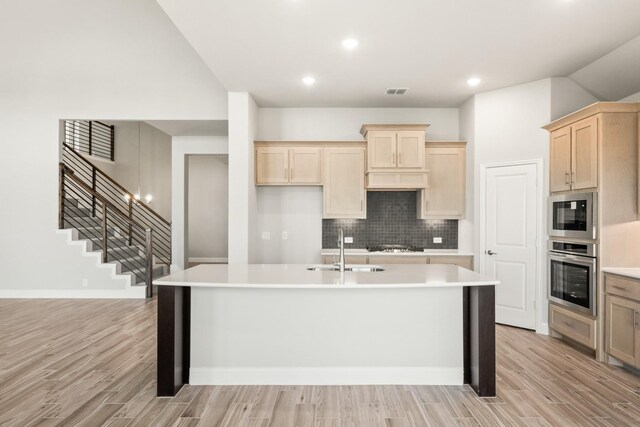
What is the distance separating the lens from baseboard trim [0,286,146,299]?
6129 mm

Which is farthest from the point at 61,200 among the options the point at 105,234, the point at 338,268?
the point at 338,268

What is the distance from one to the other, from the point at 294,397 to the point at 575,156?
3503mm

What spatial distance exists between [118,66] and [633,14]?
6.27 metres

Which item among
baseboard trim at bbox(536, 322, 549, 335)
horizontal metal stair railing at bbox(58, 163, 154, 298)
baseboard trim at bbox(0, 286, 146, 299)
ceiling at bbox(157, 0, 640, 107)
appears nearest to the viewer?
ceiling at bbox(157, 0, 640, 107)

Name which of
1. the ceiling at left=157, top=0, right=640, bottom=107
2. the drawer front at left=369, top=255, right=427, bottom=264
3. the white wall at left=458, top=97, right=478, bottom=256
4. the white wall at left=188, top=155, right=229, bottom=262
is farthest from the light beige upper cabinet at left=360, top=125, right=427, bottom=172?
the white wall at left=188, top=155, right=229, bottom=262

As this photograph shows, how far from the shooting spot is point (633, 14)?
3113 millimetres

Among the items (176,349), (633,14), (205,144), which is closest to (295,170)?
(205,144)

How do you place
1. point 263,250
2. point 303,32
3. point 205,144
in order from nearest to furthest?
point 303,32, point 263,250, point 205,144

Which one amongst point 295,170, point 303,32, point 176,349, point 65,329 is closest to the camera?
point 176,349

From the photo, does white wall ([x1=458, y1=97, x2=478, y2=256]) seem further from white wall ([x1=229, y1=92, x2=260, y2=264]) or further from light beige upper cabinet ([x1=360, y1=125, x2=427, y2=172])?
white wall ([x1=229, y1=92, x2=260, y2=264])

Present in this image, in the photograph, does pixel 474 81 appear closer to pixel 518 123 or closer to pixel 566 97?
pixel 518 123

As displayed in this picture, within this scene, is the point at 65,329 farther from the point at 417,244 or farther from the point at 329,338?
the point at 417,244

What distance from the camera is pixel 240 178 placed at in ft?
16.4

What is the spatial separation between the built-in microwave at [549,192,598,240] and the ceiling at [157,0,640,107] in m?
1.43
